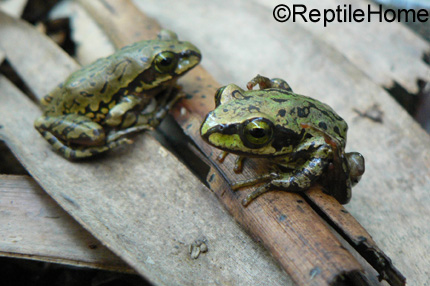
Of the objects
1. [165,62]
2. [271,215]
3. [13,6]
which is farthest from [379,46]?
[13,6]

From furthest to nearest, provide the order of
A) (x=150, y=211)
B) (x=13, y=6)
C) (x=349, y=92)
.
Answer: (x=13, y=6) → (x=349, y=92) → (x=150, y=211)

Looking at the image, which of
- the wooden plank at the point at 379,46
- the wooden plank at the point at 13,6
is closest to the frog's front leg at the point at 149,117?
the wooden plank at the point at 379,46

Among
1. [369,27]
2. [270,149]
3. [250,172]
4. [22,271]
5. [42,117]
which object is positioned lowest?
[22,271]

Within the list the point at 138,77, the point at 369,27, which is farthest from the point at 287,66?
the point at 138,77

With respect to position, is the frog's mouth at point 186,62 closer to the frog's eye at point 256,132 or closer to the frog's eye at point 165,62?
the frog's eye at point 165,62

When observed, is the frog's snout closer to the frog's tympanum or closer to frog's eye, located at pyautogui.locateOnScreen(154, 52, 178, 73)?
frog's eye, located at pyautogui.locateOnScreen(154, 52, 178, 73)

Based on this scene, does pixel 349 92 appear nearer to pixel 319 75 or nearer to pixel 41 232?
pixel 319 75

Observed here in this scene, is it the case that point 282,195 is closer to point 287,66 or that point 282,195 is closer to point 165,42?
point 165,42
